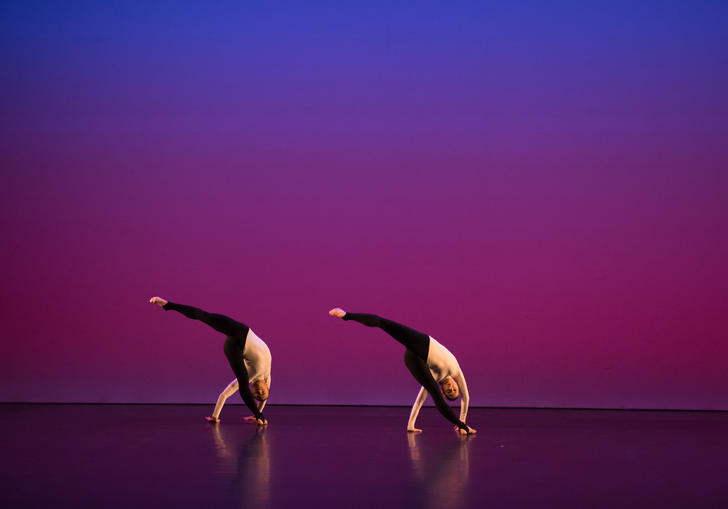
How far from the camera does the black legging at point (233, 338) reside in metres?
5.00

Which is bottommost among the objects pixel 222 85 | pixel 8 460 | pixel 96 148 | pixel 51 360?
pixel 51 360

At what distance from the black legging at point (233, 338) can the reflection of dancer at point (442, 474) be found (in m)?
1.45

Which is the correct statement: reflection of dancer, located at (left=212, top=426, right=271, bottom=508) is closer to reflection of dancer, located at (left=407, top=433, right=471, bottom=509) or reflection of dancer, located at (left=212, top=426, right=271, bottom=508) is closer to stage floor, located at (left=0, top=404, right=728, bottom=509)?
stage floor, located at (left=0, top=404, right=728, bottom=509)

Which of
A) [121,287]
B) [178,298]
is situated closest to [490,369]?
[178,298]

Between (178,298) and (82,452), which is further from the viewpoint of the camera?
→ (178,298)

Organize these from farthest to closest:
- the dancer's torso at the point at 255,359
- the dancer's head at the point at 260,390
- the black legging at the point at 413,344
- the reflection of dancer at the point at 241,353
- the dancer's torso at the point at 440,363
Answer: the dancer's torso at the point at 255,359 < the dancer's head at the point at 260,390 < the reflection of dancer at the point at 241,353 < the dancer's torso at the point at 440,363 < the black legging at the point at 413,344

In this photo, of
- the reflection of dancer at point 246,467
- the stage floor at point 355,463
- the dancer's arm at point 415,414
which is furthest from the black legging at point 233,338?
the dancer's arm at point 415,414

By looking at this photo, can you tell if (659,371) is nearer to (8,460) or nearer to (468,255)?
(468,255)

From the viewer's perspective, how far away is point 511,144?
22.9 ft

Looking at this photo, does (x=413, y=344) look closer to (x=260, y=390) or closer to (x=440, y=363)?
(x=440, y=363)

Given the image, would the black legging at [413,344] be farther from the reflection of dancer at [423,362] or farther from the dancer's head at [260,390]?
the dancer's head at [260,390]

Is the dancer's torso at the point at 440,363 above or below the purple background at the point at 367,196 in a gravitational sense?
below

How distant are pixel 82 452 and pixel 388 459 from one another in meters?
1.59

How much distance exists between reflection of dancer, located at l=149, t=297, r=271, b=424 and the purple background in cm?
154
